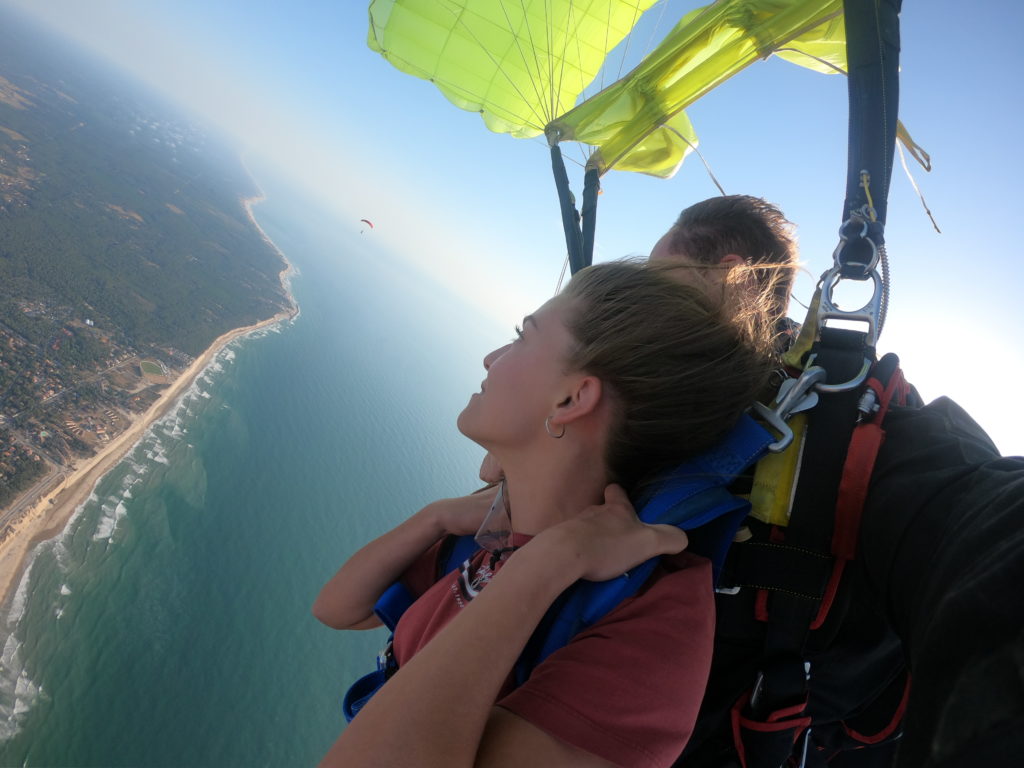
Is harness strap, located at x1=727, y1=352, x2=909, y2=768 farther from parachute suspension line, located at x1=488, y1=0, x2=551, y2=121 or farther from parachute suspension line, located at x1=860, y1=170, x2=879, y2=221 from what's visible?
parachute suspension line, located at x1=488, y1=0, x2=551, y2=121

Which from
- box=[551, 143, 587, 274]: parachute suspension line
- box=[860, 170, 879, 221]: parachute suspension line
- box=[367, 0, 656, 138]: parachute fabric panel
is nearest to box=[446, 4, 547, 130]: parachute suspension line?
box=[367, 0, 656, 138]: parachute fabric panel

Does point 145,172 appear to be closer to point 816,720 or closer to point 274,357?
point 274,357

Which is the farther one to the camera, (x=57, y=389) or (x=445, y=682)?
(x=57, y=389)

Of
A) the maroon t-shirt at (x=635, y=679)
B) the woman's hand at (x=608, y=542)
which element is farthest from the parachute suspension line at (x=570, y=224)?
the maroon t-shirt at (x=635, y=679)

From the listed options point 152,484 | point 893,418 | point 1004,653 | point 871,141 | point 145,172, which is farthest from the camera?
point 145,172

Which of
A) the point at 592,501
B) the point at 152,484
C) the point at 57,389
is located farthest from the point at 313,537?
the point at 592,501

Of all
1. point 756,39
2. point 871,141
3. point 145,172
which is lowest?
point 145,172
